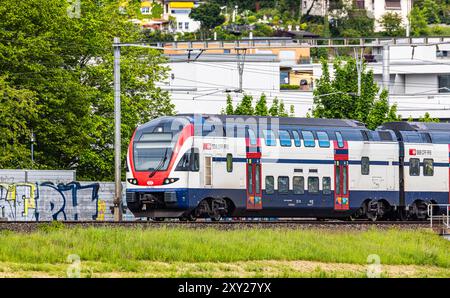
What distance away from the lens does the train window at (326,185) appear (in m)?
51.7

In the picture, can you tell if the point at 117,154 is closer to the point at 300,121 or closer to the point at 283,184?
the point at 283,184

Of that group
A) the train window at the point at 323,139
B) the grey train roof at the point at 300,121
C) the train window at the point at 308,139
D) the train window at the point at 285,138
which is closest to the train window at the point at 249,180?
the grey train roof at the point at 300,121

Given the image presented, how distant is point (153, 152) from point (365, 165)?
10.0 metres

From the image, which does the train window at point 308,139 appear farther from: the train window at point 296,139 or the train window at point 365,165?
the train window at point 365,165

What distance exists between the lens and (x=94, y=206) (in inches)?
2473

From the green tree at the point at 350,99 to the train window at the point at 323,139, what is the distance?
2338 centimetres

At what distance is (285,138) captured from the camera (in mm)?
50531

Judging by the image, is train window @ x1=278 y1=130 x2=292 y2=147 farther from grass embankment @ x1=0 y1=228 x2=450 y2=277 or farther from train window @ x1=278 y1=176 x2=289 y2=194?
grass embankment @ x1=0 y1=228 x2=450 y2=277

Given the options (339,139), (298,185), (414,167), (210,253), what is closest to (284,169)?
(298,185)

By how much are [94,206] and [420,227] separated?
20.6 metres

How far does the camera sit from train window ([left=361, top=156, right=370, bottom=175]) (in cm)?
5284
